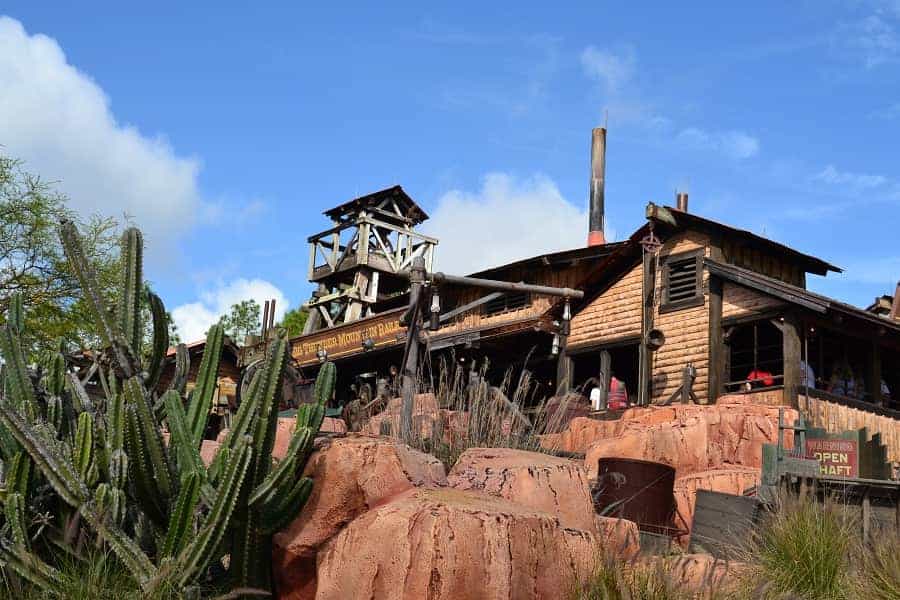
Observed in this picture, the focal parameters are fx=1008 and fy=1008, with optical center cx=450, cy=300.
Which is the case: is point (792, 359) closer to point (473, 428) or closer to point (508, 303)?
point (508, 303)

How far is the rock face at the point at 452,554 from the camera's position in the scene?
6344mm

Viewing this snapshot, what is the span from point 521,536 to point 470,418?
3.28 m

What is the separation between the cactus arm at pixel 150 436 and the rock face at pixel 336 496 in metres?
0.97

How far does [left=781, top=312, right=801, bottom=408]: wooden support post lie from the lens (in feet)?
59.6

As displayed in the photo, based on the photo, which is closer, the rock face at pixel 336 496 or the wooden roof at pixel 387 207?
the rock face at pixel 336 496

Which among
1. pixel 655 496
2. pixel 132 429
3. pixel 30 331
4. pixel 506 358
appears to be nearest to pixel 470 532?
pixel 132 429


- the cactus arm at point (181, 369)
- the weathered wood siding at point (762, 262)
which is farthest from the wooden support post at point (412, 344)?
the weathered wood siding at point (762, 262)

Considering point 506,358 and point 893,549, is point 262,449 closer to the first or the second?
point 893,549

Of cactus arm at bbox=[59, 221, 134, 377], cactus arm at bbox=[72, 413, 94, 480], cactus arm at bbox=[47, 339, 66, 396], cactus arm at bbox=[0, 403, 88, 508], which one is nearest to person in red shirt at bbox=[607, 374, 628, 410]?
cactus arm at bbox=[47, 339, 66, 396]

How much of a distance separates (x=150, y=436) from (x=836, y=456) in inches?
293

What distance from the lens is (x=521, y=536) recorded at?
6617 mm

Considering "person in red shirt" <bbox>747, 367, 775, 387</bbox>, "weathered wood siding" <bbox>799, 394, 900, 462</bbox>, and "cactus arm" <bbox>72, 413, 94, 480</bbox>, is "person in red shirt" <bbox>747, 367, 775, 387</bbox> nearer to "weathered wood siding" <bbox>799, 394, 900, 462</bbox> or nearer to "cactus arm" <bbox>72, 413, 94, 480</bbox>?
"weathered wood siding" <bbox>799, 394, 900, 462</bbox>

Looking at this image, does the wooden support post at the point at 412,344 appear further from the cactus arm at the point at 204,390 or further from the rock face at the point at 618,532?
the cactus arm at the point at 204,390

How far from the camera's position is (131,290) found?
7.84 metres
